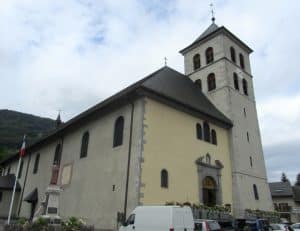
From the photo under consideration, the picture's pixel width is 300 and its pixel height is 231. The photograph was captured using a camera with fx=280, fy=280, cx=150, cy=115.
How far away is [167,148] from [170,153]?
366 mm

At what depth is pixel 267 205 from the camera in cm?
2345

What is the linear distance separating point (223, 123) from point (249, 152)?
13.0 feet

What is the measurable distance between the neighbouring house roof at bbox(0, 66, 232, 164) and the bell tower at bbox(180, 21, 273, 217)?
1.29 m

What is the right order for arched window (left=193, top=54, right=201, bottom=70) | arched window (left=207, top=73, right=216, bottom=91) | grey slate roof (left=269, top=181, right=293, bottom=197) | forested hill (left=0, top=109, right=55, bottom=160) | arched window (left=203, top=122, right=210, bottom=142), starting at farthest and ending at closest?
forested hill (left=0, top=109, right=55, bottom=160), grey slate roof (left=269, top=181, right=293, bottom=197), arched window (left=193, top=54, right=201, bottom=70), arched window (left=207, top=73, right=216, bottom=91), arched window (left=203, top=122, right=210, bottom=142)

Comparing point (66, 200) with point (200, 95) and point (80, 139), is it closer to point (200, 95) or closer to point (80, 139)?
point (80, 139)

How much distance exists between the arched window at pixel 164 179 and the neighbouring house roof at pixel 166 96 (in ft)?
15.0

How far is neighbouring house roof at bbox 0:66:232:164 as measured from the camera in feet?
57.4

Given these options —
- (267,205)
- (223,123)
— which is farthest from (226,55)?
(267,205)

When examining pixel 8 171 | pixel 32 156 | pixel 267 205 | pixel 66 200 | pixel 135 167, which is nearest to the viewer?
pixel 135 167

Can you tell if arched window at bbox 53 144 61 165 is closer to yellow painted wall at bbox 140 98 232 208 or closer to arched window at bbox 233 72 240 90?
yellow painted wall at bbox 140 98 232 208

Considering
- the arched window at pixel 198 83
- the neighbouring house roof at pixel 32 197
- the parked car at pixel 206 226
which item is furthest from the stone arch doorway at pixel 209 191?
the neighbouring house roof at pixel 32 197

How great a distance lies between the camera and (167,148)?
672 inches

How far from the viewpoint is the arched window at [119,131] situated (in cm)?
1798

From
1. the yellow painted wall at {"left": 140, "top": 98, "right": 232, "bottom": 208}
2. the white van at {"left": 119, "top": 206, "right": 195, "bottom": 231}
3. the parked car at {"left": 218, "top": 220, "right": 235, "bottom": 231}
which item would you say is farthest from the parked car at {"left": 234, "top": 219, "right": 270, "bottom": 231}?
the white van at {"left": 119, "top": 206, "right": 195, "bottom": 231}
